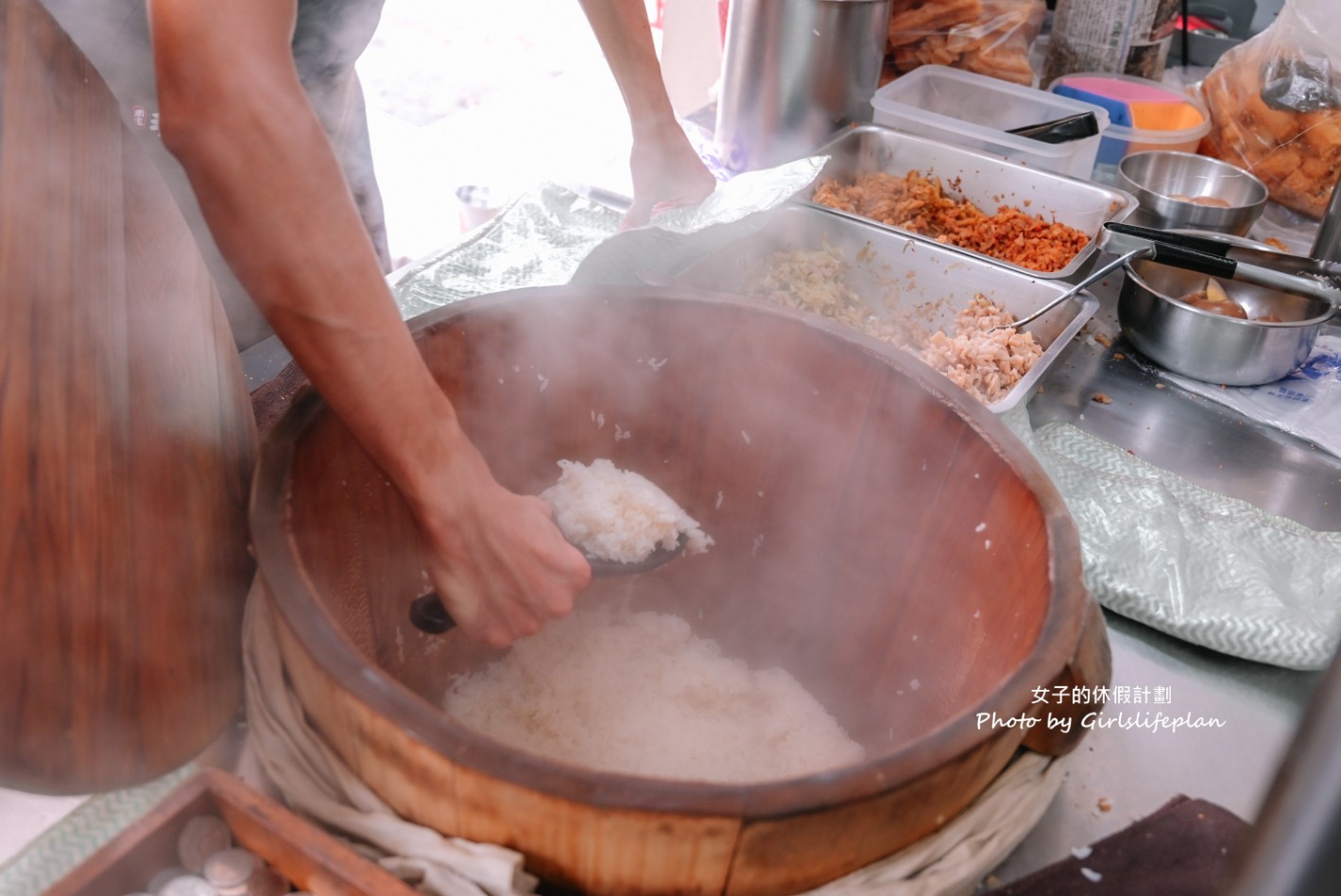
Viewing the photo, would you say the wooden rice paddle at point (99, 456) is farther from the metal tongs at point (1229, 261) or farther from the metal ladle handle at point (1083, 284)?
the metal tongs at point (1229, 261)

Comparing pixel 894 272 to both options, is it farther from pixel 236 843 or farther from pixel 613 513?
pixel 236 843

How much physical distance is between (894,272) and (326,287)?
4.13 feet

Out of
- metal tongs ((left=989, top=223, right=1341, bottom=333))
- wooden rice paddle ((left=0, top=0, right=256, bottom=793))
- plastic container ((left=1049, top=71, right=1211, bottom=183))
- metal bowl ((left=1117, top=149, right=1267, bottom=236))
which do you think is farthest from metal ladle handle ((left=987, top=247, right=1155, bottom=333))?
wooden rice paddle ((left=0, top=0, right=256, bottom=793))

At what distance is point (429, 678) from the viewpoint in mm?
1162

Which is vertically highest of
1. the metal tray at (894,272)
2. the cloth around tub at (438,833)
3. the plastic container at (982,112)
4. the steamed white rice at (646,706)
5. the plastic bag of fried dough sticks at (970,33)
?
the plastic bag of fried dough sticks at (970,33)

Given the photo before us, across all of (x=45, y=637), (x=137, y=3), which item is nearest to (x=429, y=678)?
(x=45, y=637)

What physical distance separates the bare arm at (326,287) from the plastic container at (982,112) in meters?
1.62

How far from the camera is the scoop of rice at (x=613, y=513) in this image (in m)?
1.08

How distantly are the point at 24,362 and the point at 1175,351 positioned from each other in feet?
5.40

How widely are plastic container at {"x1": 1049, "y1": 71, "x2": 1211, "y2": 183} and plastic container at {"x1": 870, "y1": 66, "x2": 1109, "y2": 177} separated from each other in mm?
120

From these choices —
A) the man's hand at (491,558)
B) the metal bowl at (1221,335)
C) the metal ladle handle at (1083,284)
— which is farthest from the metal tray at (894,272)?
the man's hand at (491,558)

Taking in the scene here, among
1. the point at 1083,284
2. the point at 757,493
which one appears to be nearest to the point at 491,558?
the point at 757,493

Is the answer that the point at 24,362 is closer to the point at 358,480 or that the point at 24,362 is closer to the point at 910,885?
the point at 358,480

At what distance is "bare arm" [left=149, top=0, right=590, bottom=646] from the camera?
2.22ft
